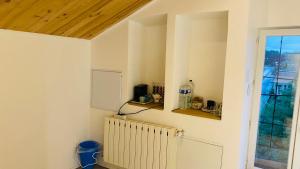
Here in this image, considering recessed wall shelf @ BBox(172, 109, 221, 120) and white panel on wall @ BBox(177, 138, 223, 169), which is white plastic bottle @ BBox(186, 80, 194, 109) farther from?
white panel on wall @ BBox(177, 138, 223, 169)

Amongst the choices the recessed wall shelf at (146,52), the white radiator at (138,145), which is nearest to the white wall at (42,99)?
the white radiator at (138,145)

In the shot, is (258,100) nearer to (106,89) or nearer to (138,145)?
(138,145)

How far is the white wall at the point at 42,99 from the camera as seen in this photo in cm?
227

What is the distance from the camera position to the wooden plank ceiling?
1930 mm

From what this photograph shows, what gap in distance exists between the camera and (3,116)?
2.24 m

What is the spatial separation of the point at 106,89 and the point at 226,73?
1.56 meters

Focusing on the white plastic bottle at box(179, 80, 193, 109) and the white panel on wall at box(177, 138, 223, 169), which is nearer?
the white panel on wall at box(177, 138, 223, 169)

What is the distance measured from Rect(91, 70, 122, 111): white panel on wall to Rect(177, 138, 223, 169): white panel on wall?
1.01 m

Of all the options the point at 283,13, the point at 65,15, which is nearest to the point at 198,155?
the point at 283,13

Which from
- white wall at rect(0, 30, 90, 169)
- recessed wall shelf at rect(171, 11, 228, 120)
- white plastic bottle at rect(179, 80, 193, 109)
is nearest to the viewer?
white wall at rect(0, 30, 90, 169)

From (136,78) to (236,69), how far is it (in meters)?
1.31

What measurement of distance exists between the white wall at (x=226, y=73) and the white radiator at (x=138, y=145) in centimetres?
15

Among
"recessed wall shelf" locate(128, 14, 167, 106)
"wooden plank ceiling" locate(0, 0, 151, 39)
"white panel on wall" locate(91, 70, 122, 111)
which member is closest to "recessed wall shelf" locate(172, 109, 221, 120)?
"recessed wall shelf" locate(128, 14, 167, 106)

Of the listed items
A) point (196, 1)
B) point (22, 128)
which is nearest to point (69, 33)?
point (22, 128)
